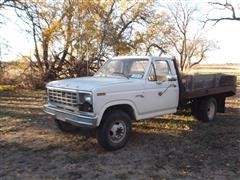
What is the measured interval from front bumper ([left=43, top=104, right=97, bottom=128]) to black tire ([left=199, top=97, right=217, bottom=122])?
4.32 m

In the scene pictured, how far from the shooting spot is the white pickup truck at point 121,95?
21.4 feet

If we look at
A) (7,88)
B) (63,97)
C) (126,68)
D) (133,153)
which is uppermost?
(126,68)

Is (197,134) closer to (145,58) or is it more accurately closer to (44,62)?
(145,58)

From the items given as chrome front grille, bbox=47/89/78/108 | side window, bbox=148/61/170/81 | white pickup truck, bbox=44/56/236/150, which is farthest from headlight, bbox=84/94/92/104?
side window, bbox=148/61/170/81

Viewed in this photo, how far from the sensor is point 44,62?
21906mm

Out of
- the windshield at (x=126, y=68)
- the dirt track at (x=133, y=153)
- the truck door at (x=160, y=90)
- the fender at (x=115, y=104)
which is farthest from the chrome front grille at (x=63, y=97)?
the truck door at (x=160, y=90)

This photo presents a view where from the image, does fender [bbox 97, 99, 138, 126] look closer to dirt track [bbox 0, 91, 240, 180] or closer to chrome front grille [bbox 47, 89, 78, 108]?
chrome front grille [bbox 47, 89, 78, 108]

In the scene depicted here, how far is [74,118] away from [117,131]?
3.08ft

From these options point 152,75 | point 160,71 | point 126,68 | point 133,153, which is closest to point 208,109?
point 160,71

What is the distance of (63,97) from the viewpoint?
7105mm

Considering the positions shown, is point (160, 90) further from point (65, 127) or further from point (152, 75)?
point (65, 127)

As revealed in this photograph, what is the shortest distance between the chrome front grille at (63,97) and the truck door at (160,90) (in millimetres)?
1656

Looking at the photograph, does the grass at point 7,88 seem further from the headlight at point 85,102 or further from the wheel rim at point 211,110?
the headlight at point 85,102

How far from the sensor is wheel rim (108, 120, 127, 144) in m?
6.78
